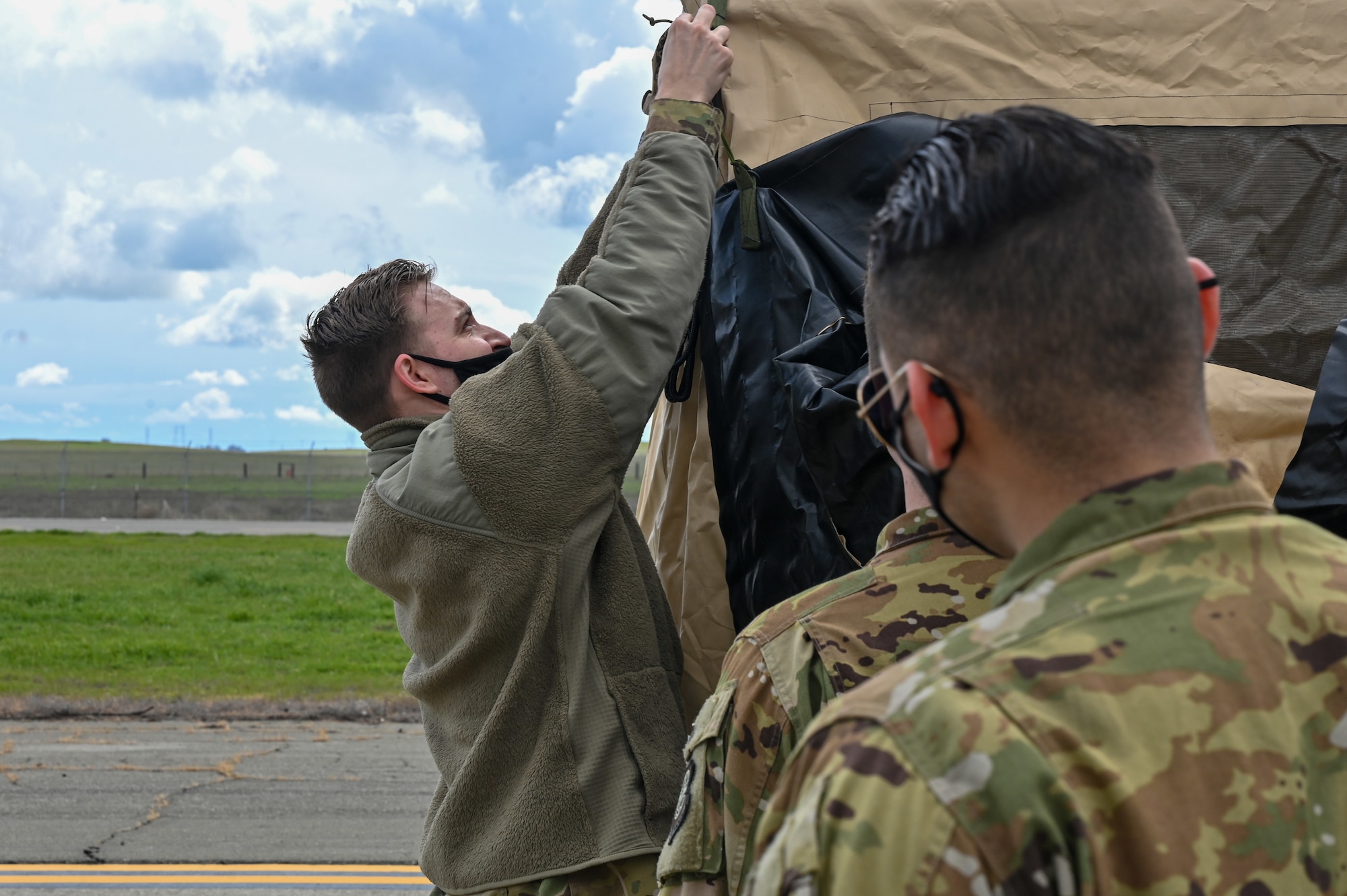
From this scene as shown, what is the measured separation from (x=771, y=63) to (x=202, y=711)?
26.9 ft

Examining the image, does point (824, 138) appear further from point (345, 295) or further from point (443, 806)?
point (443, 806)

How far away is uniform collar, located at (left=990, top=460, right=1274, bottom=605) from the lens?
0.94 meters

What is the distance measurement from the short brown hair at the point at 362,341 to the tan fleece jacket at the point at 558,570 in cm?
38

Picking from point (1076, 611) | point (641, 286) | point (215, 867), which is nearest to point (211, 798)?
point (215, 867)

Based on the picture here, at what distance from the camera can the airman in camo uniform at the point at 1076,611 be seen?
843 mm

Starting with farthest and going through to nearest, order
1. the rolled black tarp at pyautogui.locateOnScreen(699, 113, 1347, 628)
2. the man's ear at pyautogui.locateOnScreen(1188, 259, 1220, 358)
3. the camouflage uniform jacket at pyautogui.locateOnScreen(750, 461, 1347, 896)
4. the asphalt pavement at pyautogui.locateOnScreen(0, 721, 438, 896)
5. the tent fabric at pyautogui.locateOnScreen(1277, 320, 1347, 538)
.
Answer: the asphalt pavement at pyautogui.locateOnScreen(0, 721, 438, 896), the rolled black tarp at pyautogui.locateOnScreen(699, 113, 1347, 628), the tent fabric at pyautogui.locateOnScreen(1277, 320, 1347, 538), the man's ear at pyautogui.locateOnScreen(1188, 259, 1220, 358), the camouflage uniform jacket at pyautogui.locateOnScreen(750, 461, 1347, 896)

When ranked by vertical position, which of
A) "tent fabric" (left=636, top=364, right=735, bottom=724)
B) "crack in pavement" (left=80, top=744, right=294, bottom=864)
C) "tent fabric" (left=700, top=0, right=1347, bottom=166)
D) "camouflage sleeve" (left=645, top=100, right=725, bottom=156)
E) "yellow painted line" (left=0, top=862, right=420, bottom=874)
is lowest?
"crack in pavement" (left=80, top=744, right=294, bottom=864)

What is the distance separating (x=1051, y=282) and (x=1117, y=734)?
367 mm

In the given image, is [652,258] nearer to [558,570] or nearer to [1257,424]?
[558,570]

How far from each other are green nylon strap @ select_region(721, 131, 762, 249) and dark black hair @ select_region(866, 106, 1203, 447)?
4.44 ft

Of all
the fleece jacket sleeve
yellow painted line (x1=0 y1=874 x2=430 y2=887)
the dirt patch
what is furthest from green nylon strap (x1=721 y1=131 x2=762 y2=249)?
the dirt patch

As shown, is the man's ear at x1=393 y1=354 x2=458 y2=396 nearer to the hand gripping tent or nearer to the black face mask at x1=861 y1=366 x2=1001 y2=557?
the hand gripping tent

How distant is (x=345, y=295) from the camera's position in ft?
8.54

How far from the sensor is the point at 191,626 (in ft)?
45.2
